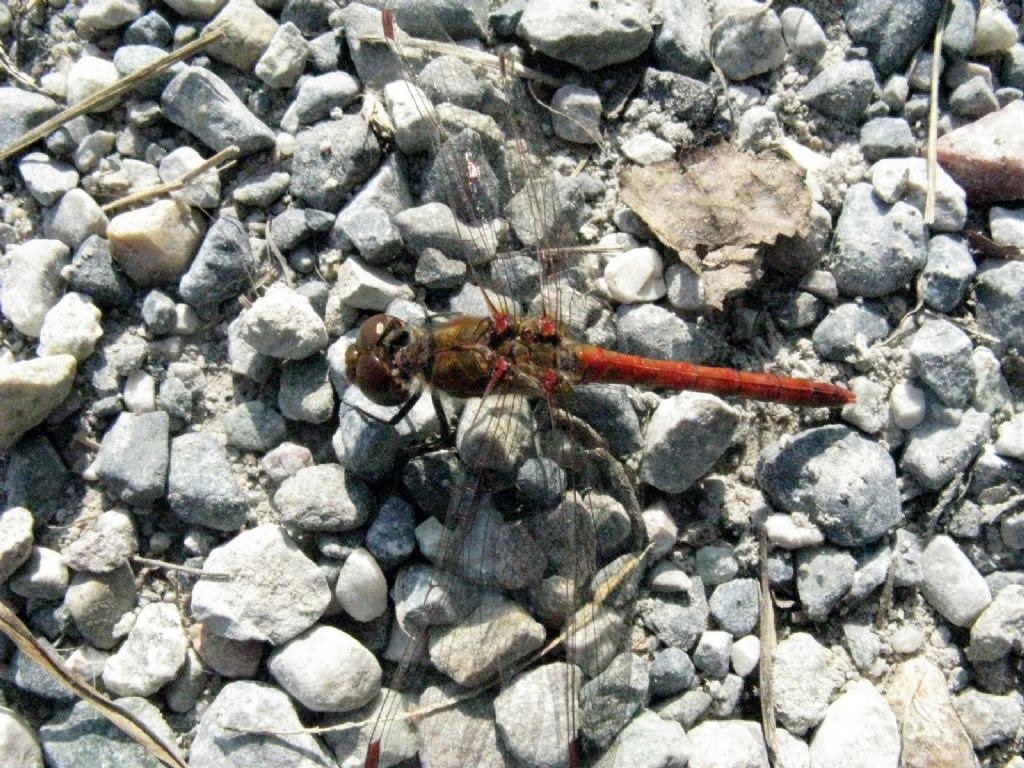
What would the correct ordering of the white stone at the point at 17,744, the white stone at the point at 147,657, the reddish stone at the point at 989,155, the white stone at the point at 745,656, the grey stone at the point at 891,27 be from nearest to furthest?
1. the white stone at the point at 17,744
2. the white stone at the point at 147,657
3. the white stone at the point at 745,656
4. the reddish stone at the point at 989,155
5. the grey stone at the point at 891,27

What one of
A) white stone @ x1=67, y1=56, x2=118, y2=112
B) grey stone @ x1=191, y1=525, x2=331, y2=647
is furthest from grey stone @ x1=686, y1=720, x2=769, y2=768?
white stone @ x1=67, y1=56, x2=118, y2=112

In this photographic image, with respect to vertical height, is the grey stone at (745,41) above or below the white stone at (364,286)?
above

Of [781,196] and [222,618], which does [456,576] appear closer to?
[222,618]

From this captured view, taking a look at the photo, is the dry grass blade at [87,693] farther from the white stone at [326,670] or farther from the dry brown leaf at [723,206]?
the dry brown leaf at [723,206]

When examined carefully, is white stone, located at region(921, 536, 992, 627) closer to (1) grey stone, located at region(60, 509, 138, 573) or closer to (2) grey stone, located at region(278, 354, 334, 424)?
(2) grey stone, located at region(278, 354, 334, 424)

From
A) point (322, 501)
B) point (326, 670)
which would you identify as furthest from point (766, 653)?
point (322, 501)

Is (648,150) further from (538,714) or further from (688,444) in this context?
(538,714)

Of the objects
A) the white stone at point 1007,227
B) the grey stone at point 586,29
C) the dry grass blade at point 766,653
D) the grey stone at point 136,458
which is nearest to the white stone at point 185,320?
the grey stone at point 136,458
